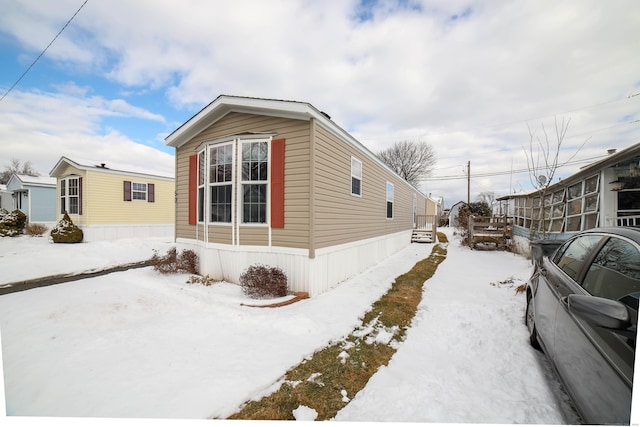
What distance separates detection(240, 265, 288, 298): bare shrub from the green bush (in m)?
8.78

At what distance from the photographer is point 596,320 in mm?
1328

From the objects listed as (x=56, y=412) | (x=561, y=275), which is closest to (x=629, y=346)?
(x=561, y=275)

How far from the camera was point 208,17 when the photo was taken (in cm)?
252

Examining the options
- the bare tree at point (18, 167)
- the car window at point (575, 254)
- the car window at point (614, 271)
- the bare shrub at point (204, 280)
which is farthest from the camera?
the bare shrub at point (204, 280)

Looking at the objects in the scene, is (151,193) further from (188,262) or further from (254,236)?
(254,236)

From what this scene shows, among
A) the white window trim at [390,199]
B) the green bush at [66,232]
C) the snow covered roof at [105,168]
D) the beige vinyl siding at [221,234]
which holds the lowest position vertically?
the green bush at [66,232]

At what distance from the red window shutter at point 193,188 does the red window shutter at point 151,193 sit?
7473 millimetres

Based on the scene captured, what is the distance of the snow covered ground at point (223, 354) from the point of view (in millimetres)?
1881

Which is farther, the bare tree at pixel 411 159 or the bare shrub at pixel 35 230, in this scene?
the bare tree at pixel 411 159

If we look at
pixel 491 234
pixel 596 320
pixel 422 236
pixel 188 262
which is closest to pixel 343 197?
pixel 188 262

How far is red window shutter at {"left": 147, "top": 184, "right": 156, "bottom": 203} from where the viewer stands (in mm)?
11789

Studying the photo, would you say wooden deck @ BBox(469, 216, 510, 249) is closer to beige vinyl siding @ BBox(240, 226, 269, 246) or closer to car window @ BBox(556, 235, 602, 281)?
car window @ BBox(556, 235, 602, 281)

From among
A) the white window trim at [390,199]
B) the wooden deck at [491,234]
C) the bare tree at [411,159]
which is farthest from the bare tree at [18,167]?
the bare tree at [411,159]

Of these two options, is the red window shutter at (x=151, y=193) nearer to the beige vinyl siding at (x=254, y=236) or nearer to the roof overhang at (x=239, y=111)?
the roof overhang at (x=239, y=111)
